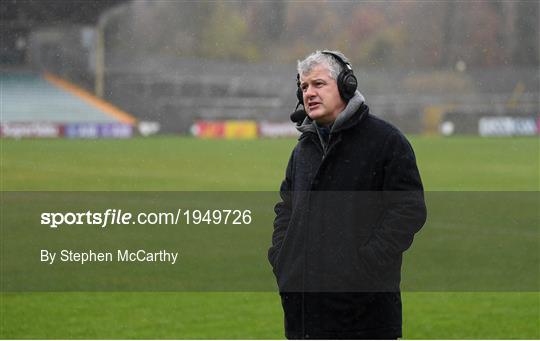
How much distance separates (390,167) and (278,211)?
17.7 inches

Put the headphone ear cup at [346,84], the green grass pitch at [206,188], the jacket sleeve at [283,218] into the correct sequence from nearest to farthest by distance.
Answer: the headphone ear cup at [346,84] < the jacket sleeve at [283,218] < the green grass pitch at [206,188]

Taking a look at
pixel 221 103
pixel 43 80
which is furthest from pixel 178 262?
pixel 221 103

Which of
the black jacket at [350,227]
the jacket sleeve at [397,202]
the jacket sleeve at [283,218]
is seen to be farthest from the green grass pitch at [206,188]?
the jacket sleeve at [397,202]

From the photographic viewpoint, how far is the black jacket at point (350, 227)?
3.04 meters

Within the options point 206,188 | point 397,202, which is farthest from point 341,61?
point 206,188

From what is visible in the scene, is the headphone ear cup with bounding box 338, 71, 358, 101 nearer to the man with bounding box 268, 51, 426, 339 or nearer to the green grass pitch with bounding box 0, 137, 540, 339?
the man with bounding box 268, 51, 426, 339

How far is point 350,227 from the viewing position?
3.11m

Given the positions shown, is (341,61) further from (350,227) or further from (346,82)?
(350,227)

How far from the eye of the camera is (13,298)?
6.85 meters

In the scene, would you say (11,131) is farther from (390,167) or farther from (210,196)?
(390,167)

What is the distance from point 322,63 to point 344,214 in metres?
0.46

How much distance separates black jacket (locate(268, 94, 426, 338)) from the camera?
304 centimetres

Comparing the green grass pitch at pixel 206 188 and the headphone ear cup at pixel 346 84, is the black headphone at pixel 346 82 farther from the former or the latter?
the green grass pitch at pixel 206 188

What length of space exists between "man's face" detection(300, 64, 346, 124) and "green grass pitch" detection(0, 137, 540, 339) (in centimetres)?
283
